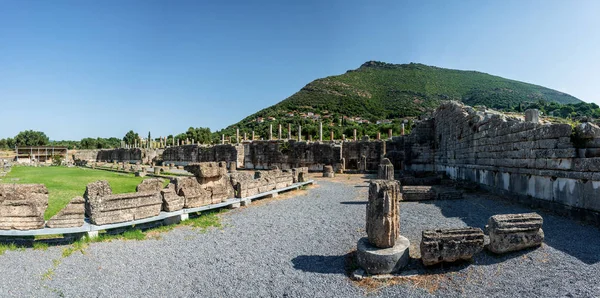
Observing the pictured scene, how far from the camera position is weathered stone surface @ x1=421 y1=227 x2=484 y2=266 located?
532 cm

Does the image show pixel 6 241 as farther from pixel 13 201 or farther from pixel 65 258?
pixel 65 258

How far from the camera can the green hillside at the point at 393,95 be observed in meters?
70.6

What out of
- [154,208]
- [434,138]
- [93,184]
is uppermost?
[434,138]

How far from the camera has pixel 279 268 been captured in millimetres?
5688

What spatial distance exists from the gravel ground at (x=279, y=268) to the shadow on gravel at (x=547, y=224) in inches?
0.9

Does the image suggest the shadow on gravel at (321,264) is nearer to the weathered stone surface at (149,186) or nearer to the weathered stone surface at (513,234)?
the weathered stone surface at (513,234)

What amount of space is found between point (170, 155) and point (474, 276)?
44.4 meters

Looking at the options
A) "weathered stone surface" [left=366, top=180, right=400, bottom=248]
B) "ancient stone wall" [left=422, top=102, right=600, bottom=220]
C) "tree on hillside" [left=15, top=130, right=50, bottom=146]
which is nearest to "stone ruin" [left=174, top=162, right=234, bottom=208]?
"weathered stone surface" [left=366, top=180, right=400, bottom=248]

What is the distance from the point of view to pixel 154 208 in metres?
8.60

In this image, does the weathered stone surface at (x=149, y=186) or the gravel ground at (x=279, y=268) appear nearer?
the gravel ground at (x=279, y=268)

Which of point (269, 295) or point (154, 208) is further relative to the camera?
point (154, 208)

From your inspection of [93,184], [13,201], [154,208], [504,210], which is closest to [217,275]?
[154,208]

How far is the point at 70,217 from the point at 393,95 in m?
80.0

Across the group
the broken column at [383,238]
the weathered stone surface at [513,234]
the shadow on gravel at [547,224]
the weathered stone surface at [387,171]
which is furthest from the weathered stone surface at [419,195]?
the broken column at [383,238]
